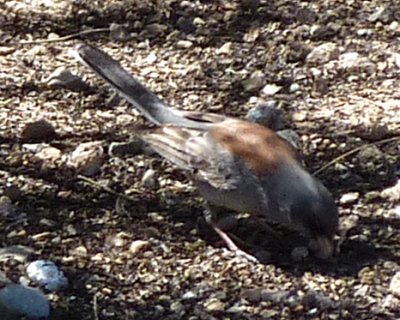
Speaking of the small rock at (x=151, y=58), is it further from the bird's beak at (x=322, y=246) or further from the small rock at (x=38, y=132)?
the bird's beak at (x=322, y=246)

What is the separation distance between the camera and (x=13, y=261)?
500 centimetres

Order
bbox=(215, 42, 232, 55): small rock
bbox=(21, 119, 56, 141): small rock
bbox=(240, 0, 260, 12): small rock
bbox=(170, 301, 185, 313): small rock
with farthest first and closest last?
bbox=(240, 0, 260, 12): small rock
bbox=(215, 42, 232, 55): small rock
bbox=(21, 119, 56, 141): small rock
bbox=(170, 301, 185, 313): small rock

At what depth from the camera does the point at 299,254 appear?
518cm

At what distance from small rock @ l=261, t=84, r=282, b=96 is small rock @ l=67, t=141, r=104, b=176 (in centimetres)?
95

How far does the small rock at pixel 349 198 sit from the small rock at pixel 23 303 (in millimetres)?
1370

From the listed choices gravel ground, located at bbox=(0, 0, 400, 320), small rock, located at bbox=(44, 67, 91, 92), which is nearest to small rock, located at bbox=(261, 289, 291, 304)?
gravel ground, located at bbox=(0, 0, 400, 320)

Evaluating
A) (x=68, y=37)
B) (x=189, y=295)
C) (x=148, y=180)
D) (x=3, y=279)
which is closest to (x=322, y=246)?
(x=189, y=295)

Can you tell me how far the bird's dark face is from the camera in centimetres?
503

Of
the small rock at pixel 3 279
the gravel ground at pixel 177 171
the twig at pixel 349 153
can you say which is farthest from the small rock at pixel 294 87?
the small rock at pixel 3 279

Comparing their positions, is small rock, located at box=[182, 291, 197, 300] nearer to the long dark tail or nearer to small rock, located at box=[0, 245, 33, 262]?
small rock, located at box=[0, 245, 33, 262]

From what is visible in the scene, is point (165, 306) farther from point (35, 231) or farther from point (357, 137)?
point (357, 137)

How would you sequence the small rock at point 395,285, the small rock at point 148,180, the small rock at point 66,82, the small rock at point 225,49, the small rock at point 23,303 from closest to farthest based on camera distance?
the small rock at point 23,303
the small rock at point 395,285
the small rock at point 148,180
the small rock at point 66,82
the small rock at point 225,49


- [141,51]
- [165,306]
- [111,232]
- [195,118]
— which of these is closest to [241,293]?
[165,306]

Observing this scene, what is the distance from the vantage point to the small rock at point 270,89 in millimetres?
6219
